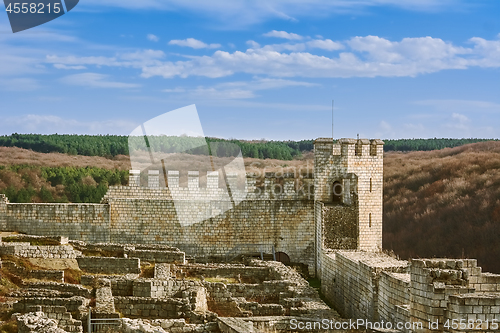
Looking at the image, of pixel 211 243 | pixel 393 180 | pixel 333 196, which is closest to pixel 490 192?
pixel 393 180

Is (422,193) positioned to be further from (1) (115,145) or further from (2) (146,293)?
(1) (115,145)

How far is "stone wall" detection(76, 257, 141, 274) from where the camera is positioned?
21344 mm

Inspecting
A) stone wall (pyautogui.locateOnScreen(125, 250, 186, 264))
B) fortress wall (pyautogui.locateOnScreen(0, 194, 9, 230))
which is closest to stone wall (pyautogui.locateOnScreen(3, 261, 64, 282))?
stone wall (pyautogui.locateOnScreen(125, 250, 186, 264))

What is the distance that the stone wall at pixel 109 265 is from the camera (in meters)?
21.3

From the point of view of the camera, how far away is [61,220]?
25719 mm

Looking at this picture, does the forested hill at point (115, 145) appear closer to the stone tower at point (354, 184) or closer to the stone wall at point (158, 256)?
the stone tower at point (354, 184)

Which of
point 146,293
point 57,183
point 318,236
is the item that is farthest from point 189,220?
point 57,183

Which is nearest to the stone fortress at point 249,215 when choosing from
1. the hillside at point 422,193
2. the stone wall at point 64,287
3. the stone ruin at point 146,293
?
the stone ruin at point 146,293

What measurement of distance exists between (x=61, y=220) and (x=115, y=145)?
45.1 metres

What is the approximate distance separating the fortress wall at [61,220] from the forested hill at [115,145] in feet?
100

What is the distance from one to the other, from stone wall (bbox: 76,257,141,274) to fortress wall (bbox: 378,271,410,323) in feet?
25.7

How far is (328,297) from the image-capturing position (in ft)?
73.4

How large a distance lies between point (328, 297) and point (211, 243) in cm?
562

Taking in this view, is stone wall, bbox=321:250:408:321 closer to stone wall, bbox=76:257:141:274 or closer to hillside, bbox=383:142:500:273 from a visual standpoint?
stone wall, bbox=76:257:141:274
